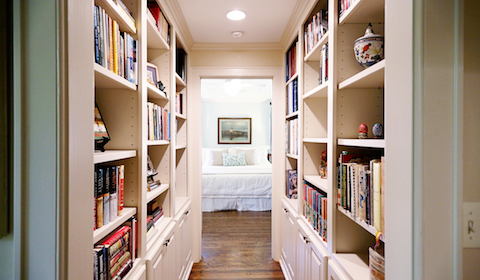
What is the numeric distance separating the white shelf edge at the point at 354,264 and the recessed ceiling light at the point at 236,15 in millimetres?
1815

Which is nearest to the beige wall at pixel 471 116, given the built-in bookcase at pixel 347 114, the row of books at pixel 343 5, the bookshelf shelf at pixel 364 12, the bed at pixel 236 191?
the built-in bookcase at pixel 347 114

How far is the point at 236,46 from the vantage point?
2.70 metres

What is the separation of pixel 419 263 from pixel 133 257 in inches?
47.2

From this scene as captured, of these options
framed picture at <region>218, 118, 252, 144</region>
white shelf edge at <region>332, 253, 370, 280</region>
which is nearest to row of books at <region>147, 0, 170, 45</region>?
white shelf edge at <region>332, 253, 370, 280</region>

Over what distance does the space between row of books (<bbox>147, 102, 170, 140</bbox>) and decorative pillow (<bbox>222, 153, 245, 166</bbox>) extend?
13.5 feet

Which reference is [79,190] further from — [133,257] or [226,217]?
[226,217]

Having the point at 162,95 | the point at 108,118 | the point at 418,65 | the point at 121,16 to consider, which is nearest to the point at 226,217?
the point at 162,95

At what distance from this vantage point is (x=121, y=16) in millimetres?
1108

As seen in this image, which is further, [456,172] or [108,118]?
[108,118]

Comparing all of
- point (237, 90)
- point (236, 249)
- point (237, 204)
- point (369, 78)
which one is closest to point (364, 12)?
point (369, 78)

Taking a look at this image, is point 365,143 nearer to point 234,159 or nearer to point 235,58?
point 235,58

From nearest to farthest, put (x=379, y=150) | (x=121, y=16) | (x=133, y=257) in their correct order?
(x=121, y=16) < (x=133, y=257) < (x=379, y=150)

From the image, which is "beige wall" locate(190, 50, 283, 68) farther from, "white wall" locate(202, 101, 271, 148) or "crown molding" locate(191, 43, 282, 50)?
"white wall" locate(202, 101, 271, 148)

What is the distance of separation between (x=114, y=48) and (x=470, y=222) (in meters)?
1.38
